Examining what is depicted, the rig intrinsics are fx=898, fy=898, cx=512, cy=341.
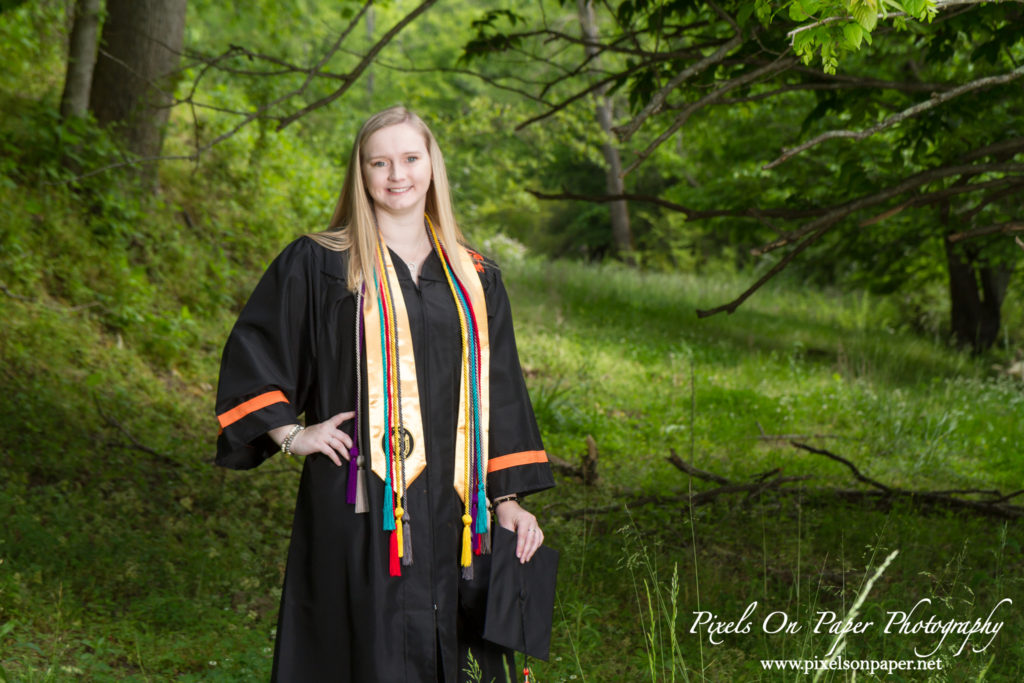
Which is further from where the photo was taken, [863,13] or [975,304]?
[975,304]

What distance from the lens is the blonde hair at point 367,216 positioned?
2.62 m

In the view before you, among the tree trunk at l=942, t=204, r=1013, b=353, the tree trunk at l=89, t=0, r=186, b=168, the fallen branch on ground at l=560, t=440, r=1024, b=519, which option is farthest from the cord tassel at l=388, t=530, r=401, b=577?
the tree trunk at l=942, t=204, r=1013, b=353

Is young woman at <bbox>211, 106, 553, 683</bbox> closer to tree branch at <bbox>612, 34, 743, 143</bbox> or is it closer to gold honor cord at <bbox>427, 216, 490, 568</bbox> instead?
gold honor cord at <bbox>427, 216, 490, 568</bbox>

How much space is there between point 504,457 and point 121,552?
2.84 m

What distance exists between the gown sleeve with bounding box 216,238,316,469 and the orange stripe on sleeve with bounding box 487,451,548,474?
23.9 inches

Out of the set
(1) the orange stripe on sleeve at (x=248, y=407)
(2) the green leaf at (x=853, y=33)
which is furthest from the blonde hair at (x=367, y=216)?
(2) the green leaf at (x=853, y=33)

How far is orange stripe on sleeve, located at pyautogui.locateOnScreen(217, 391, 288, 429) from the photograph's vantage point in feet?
8.20

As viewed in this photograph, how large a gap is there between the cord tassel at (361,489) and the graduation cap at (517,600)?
0.40 meters

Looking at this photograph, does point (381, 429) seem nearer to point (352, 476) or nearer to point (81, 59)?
point (352, 476)

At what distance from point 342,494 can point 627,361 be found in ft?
26.3

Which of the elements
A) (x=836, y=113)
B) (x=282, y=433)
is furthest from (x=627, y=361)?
(x=282, y=433)

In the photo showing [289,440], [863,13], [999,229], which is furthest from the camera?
[999,229]

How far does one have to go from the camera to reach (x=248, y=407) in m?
2.50

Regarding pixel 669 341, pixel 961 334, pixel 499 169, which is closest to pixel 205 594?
pixel 669 341
